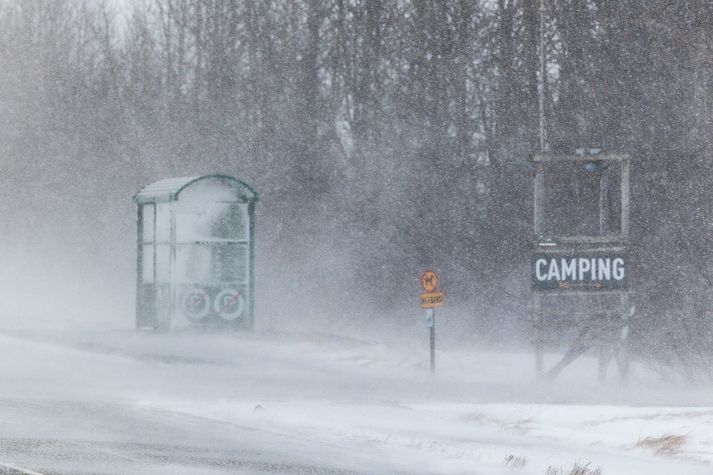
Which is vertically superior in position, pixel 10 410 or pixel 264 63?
pixel 264 63

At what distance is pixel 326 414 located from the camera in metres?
17.4

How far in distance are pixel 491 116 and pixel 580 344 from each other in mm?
13975

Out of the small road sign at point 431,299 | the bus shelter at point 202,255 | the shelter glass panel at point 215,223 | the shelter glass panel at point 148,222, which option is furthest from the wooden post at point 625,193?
the shelter glass panel at point 148,222

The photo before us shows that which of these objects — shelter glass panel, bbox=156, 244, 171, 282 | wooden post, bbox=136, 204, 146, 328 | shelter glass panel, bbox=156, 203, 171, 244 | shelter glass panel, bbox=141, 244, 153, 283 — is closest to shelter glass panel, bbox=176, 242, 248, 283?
shelter glass panel, bbox=156, 244, 171, 282

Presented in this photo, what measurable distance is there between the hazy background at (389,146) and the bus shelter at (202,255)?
17.7ft

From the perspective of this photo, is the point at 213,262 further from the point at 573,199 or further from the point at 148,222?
the point at 573,199

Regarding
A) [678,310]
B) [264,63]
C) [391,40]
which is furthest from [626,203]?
[264,63]

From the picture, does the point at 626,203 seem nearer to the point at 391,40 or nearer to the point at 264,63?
the point at 391,40

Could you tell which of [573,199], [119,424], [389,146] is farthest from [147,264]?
[119,424]

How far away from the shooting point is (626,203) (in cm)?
2144

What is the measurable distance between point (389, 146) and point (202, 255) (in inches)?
308

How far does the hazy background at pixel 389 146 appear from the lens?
27.8 m

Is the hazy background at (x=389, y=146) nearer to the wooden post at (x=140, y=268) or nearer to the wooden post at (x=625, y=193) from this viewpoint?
the wooden post at (x=625, y=193)

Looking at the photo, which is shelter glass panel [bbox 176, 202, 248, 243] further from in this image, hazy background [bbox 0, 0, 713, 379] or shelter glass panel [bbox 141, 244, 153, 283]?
hazy background [bbox 0, 0, 713, 379]
